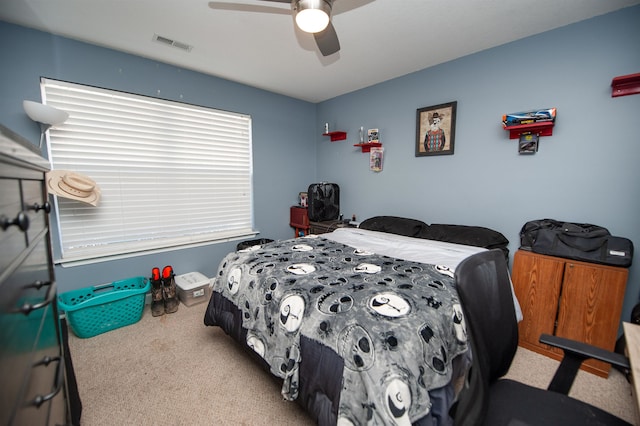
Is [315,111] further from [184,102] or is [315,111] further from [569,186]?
[569,186]

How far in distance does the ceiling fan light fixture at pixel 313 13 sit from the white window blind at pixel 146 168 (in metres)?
2.05

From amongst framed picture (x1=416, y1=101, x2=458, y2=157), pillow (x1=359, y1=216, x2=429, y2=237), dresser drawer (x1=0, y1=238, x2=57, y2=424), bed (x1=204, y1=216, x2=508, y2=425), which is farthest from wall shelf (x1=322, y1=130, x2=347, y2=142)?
dresser drawer (x1=0, y1=238, x2=57, y2=424)

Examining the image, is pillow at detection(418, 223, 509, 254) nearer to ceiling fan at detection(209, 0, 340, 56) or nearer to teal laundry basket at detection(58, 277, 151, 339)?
ceiling fan at detection(209, 0, 340, 56)

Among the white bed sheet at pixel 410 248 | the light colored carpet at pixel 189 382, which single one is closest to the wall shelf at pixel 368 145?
the white bed sheet at pixel 410 248

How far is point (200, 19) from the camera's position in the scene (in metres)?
2.03

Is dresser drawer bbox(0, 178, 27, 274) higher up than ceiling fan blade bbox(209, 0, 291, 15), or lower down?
lower down

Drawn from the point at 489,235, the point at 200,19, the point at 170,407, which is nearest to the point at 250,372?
the point at 170,407

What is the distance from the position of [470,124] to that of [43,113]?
12.3ft

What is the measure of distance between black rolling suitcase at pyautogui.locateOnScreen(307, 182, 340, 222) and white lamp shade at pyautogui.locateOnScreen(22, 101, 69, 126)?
2.59 metres

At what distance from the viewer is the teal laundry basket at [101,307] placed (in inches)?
86.2

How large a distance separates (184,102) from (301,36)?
156cm

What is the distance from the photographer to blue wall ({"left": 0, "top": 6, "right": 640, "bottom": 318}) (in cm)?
198

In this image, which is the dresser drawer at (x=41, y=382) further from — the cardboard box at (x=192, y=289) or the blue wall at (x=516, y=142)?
the blue wall at (x=516, y=142)

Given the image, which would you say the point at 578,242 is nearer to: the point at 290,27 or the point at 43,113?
the point at 290,27
